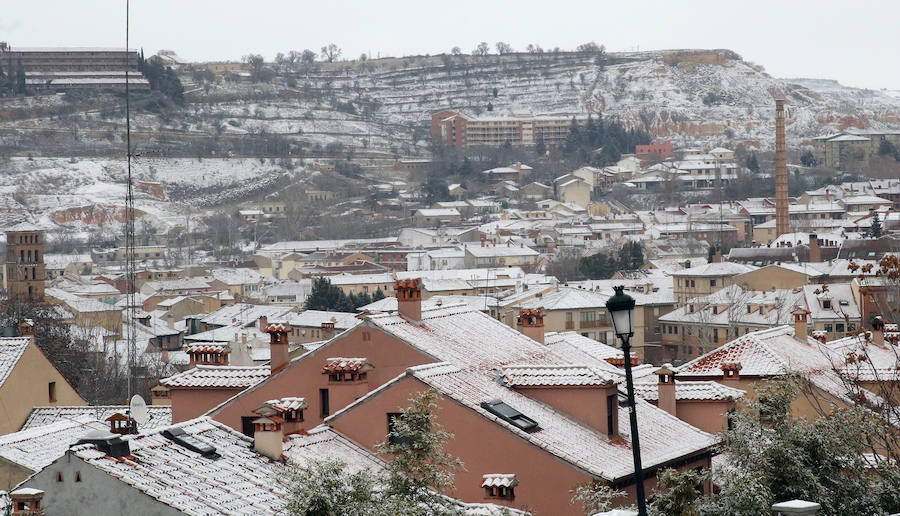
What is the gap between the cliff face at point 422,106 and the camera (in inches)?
5664

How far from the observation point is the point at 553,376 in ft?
44.9

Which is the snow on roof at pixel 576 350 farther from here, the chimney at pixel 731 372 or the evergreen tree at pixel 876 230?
the evergreen tree at pixel 876 230

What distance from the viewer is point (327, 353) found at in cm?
1384

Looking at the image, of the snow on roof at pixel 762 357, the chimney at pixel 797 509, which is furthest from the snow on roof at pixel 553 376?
the chimney at pixel 797 509

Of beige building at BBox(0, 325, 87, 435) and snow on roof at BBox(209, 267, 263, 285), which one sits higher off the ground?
beige building at BBox(0, 325, 87, 435)

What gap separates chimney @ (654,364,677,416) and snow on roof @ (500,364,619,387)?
1.52 metres

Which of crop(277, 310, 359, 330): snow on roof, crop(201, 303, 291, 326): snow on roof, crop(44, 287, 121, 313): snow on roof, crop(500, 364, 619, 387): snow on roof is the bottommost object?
crop(44, 287, 121, 313): snow on roof

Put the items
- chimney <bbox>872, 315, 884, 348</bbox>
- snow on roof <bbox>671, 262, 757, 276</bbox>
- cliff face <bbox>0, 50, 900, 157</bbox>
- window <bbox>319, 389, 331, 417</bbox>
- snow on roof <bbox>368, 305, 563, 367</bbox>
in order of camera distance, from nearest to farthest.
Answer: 1. window <bbox>319, 389, 331, 417</bbox>
2. snow on roof <bbox>368, 305, 563, 367</bbox>
3. chimney <bbox>872, 315, 884, 348</bbox>
4. snow on roof <bbox>671, 262, 757, 276</bbox>
5. cliff face <bbox>0, 50, 900, 157</bbox>

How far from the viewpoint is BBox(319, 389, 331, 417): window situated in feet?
45.1

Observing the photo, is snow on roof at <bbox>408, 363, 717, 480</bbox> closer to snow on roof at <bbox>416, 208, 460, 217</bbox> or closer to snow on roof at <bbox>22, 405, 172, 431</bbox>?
snow on roof at <bbox>22, 405, 172, 431</bbox>

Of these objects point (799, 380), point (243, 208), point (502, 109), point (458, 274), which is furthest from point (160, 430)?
point (502, 109)

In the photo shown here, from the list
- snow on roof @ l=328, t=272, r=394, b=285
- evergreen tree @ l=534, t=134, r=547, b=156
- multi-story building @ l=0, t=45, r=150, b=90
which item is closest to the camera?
snow on roof @ l=328, t=272, r=394, b=285

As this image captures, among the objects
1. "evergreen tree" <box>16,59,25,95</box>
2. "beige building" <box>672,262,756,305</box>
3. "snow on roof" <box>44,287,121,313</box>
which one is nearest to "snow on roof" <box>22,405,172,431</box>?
"beige building" <box>672,262,756,305</box>

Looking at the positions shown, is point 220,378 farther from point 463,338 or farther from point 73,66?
point 73,66
